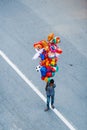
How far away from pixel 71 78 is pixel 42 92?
1186 millimetres

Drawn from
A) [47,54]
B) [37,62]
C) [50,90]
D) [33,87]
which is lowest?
[33,87]

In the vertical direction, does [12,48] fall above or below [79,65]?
above

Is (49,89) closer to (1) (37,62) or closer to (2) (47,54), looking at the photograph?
(2) (47,54)

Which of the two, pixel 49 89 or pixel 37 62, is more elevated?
pixel 49 89

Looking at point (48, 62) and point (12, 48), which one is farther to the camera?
point (12, 48)

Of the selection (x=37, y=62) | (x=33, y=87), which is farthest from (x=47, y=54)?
(x=37, y=62)

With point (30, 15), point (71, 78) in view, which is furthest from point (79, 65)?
point (30, 15)

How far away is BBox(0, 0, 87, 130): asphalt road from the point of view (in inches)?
436

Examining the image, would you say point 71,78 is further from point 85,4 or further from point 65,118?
point 85,4

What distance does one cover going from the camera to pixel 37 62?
13.0 m

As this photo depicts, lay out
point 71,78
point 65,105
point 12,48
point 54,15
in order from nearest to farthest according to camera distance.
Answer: point 65,105 < point 71,78 < point 12,48 < point 54,15

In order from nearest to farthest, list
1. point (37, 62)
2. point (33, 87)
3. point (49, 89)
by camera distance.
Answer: point (49, 89) < point (33, 87) < point (37, 62)

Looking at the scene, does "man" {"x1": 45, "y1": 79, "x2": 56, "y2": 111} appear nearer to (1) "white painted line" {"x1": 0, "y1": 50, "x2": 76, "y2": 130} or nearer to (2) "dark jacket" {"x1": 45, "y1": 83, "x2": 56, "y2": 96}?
(2) "dark jacket" {"x1": 45, "y1": 83, "x2": 56, "y2": 96}

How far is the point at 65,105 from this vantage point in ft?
37.6
